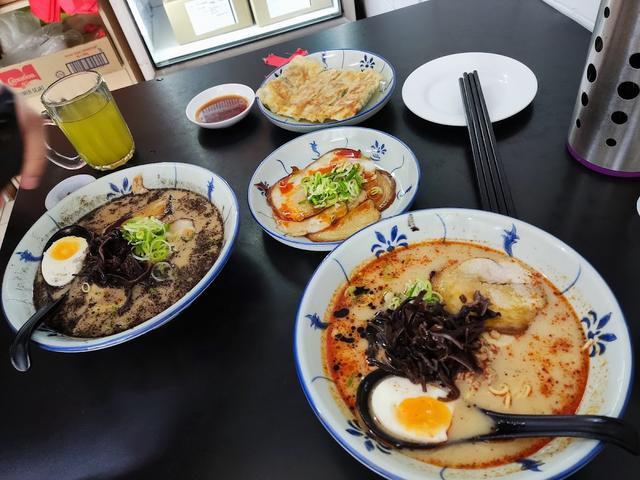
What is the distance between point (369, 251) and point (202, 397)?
24.0 inches

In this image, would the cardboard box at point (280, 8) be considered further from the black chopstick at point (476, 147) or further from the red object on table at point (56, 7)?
the black chopstick at point (476, 147)

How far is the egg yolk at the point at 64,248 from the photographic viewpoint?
4.87 feet

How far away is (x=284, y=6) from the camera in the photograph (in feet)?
14.6

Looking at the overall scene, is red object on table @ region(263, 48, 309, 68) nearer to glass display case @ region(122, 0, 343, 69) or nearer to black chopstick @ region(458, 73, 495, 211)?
black chopstick @ region(458, 73, 495, 211)

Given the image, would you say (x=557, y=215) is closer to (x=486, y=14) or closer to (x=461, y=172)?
(x=461, y=172)

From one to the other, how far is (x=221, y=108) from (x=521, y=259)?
1633 mm

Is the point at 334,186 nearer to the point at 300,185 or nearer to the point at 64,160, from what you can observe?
the point at 300,185

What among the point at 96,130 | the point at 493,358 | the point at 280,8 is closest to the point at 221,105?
the point at 96,130

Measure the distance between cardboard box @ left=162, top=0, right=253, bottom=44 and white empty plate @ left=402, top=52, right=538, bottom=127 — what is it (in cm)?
286

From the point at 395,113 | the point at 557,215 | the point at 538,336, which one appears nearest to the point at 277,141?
the point at 395,113

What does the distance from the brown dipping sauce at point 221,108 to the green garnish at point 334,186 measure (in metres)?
0.76

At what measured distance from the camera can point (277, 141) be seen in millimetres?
2029

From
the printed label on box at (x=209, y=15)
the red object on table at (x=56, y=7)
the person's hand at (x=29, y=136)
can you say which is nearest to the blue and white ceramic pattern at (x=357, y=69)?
the person's hand at (x=29, y=136)

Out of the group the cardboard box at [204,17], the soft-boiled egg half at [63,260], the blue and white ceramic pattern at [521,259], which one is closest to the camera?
the blue and white ceramic pattern at [521,259]
